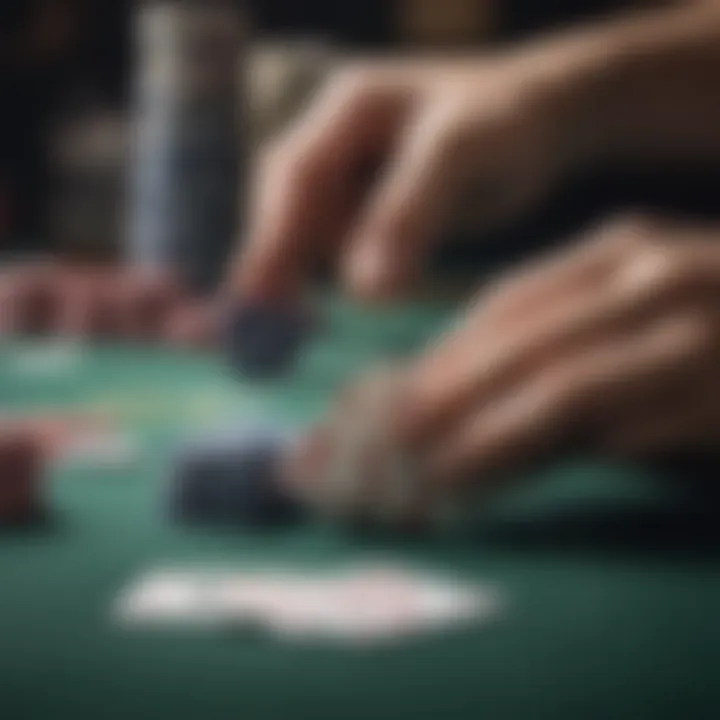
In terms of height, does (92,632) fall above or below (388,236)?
below

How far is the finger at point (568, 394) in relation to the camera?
42 cm

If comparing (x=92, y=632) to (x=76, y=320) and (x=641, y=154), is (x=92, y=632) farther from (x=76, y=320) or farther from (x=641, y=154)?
(x=641, y=154)

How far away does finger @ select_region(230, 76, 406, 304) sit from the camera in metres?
0.43

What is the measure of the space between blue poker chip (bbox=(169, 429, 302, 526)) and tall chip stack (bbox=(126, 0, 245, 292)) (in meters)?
0.05

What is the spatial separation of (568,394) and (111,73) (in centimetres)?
17

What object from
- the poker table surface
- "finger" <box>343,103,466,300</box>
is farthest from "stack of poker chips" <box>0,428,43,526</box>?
"finger" <box>343,103,466,300</box>

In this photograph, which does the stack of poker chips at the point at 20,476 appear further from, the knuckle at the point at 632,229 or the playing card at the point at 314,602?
the knuckle at the point at 632,229

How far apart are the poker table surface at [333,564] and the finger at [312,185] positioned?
0.08ft

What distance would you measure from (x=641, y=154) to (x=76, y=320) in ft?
0.61

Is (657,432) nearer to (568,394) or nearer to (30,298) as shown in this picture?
(568,394)

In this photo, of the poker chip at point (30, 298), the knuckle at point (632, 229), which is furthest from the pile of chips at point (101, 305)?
the knuckle at point (632, 229)

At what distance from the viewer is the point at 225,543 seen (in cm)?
42

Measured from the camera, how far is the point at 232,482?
1.38ft

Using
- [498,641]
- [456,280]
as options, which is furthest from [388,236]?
[498,641]
